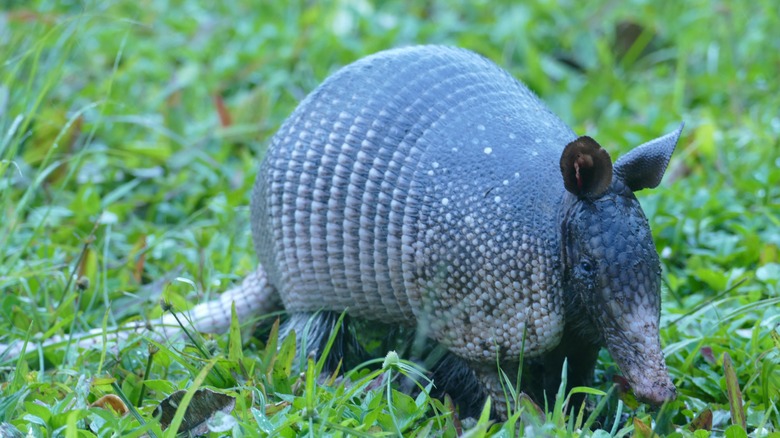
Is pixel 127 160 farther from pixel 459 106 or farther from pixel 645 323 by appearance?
pixel 645 323

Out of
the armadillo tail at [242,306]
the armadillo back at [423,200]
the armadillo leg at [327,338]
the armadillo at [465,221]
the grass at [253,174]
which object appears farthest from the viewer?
the armadillo tail at [242,306]

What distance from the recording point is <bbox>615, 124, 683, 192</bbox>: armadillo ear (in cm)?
323

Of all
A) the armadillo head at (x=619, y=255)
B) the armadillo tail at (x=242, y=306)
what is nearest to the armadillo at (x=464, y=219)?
the armadillo head at (x=619, y=255)

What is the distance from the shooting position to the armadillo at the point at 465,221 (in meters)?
3.21

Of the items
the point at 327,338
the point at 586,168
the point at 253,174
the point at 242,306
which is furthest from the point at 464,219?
the point at 253,174

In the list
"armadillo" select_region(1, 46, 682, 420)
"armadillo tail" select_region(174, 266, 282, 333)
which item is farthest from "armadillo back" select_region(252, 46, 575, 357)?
"armadillo tail" select_region(174, 266, 282, 333)

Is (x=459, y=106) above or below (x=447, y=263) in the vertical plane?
above

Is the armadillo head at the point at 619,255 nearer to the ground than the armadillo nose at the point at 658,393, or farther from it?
farther from it

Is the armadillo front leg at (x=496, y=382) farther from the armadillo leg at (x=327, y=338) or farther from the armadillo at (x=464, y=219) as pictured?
the armadillo leg at (x=327, y=338)

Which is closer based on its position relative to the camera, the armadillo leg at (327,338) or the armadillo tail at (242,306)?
the armadillo leg at (327,338)

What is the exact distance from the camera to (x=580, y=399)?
3.85 metres

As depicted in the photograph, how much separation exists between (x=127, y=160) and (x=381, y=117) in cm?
308

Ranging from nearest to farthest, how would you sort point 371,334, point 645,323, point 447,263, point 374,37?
1. point 645,323
2. point 447,263
3. point 371,334
4. point 374,37

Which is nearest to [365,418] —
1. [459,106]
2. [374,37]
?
[459,106]
